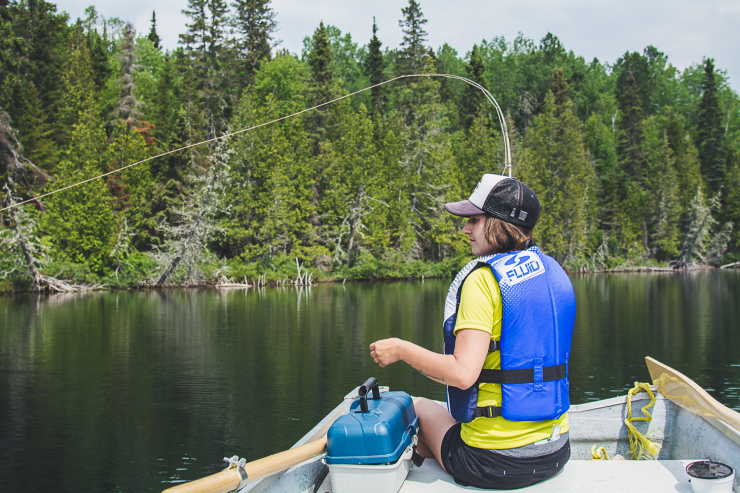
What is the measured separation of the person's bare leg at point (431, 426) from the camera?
10.2 ft

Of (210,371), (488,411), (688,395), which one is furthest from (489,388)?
(210,371)

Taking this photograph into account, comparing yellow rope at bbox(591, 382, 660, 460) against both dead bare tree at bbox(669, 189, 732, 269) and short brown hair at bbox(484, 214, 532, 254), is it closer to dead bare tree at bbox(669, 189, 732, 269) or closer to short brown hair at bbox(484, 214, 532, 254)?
short brown hair at bbox(484, 214, 532, 254)

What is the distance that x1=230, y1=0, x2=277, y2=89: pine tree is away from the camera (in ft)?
154

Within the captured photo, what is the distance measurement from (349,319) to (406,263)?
2214cm

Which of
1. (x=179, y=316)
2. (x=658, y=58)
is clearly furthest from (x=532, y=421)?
(x=658, y=58)

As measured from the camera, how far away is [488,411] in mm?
2721

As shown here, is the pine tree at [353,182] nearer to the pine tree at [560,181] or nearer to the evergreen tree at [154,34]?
the pine tree at [560,181]

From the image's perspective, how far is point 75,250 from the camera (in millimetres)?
31781

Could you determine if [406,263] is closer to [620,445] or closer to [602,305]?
[602,305]

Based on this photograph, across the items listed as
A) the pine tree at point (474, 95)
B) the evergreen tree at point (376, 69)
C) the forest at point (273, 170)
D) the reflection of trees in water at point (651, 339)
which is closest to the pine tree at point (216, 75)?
the forest at point (273, 170)

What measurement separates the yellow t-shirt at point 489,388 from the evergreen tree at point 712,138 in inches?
2282

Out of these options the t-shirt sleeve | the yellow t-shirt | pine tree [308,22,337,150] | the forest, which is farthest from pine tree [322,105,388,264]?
the t-shirt sleeve

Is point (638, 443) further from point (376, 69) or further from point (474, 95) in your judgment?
point (474, 95)

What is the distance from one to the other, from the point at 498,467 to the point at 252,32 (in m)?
48.9
